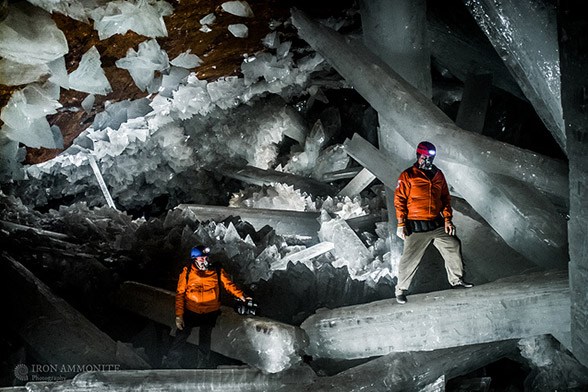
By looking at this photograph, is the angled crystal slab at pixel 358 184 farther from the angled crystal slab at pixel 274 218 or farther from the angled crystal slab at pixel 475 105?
the angled crystal slab at pixel 475 105

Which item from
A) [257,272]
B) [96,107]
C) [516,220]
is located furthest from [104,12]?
[516,220]

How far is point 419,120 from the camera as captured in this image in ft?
13.0

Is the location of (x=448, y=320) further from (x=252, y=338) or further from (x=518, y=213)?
(x=252, y=338)

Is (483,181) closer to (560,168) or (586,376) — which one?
(560,168)

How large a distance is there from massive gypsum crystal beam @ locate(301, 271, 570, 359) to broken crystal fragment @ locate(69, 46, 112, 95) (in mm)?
3070

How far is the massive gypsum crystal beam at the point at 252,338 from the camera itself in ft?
11.0

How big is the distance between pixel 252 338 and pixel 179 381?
560 mm

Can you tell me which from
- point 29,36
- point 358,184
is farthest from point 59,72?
point 358,184

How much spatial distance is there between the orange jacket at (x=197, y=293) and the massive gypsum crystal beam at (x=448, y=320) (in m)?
0.73

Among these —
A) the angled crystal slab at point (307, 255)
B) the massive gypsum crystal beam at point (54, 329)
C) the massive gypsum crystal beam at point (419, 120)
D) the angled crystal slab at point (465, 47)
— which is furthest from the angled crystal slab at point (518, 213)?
the massive gypsum crystal beam at point (54, 329)

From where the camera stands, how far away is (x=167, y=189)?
28.6 feet

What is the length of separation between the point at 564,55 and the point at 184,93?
16.2 ft

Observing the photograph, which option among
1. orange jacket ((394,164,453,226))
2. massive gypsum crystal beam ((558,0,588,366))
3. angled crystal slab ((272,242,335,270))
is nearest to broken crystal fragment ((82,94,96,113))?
angled crystal slab ((272,242,335,270))

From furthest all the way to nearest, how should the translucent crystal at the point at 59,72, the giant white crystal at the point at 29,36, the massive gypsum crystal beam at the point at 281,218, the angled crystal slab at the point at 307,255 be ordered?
the massive gypsum crystal beam at the point at 281,218
the angled crystal slab at the point at 307,255
the translucent crystal at the point at 59,72
the giant white crystal at the point at 29,36
